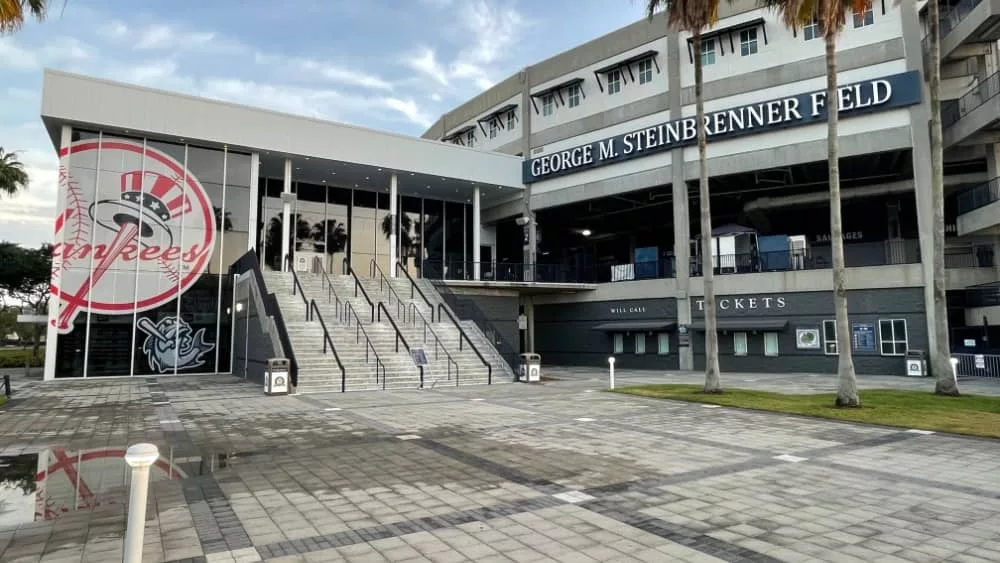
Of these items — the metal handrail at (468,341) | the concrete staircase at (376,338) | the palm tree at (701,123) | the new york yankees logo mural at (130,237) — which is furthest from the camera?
the new york yankees logo mural at (130,237)

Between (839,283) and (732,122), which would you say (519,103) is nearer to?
(732,122)

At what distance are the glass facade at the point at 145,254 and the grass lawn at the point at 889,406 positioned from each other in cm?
1760

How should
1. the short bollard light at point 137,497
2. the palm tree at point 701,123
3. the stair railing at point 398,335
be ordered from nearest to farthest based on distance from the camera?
the short bollard light at point 137,497
the palm tree at point 701,123
the stair railing at point 398,335

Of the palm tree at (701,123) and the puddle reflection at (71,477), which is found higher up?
the palm tree at (701,123)

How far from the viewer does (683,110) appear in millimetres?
27297

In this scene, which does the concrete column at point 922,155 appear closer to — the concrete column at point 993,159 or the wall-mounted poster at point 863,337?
the wall-mounted poster at point 863,337

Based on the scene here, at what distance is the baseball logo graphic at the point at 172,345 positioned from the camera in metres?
22.4

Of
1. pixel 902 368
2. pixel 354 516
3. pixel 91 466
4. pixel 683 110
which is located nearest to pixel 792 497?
pixel 354 516

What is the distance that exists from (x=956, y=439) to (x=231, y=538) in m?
10.8

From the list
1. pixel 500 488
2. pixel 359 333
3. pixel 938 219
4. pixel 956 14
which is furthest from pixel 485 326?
pixel 956 14

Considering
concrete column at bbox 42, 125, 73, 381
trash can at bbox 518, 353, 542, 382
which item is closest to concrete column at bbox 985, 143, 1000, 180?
trash can at bbox 518, 353, 542, 382

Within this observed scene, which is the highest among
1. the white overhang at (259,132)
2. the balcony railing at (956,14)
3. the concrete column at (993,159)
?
the balcony railing at (956,14)

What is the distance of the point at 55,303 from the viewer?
68.6 ft

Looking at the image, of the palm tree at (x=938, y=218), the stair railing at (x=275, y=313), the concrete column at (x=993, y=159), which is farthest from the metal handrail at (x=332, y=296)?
the concrete column at (x=993, y=159)
